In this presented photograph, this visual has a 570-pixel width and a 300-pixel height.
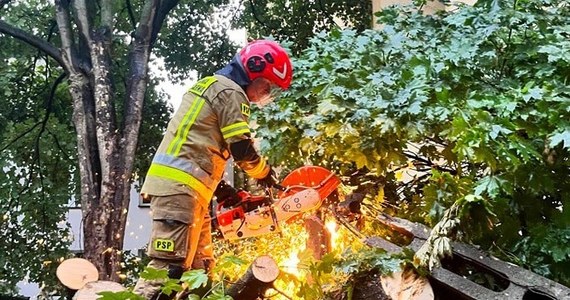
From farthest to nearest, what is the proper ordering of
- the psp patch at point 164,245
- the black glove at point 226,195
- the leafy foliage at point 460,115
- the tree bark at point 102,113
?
1. the tree bark at point 102,113
2. the black glove at point 226,195
3. the psp patch at point 164,245
4. the leafy foliage at point 460,115

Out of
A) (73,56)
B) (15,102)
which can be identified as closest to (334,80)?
(73,56)

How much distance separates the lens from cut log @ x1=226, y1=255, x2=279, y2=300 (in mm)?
3029

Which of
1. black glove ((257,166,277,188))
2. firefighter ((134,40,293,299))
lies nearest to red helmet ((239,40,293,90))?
firefighter ((134,40,293,299))

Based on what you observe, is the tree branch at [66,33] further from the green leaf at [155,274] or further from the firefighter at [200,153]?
the green leaf at [155,274]

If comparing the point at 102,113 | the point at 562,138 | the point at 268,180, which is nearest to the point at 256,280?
the point at 268,180

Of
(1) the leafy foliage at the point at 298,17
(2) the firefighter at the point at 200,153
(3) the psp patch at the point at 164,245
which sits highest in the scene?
(1) the leafy foliage at the point at 298,17

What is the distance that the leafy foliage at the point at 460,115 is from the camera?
302 cm

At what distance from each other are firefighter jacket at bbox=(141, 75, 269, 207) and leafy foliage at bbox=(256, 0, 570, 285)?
53 cm

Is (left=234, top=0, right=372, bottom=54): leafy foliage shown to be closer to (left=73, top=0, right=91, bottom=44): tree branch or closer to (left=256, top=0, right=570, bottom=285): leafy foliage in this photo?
(left=73, top=0, right=91, bottom=44): tree branch

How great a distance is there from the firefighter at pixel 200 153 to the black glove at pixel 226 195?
0.44 feet

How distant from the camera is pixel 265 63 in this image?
3.54 meters

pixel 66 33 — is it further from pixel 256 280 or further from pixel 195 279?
pixel 195 279

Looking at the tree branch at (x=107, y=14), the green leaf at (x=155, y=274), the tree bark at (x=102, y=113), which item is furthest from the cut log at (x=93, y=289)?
the tree branch at (x=107, y=14)

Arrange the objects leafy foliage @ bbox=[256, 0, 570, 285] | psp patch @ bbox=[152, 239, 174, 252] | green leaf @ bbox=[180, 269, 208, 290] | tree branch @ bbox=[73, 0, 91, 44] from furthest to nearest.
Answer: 1. tree branch @ bbox=[73, 0, 91, 44]
2. psp patch @ bbox=[152, 239, 174, 252]
3. leafy foliage @ bbox=[256, 0, 570, 285]
4. green leaf @ bbox=[180, 269, 208, 290]
